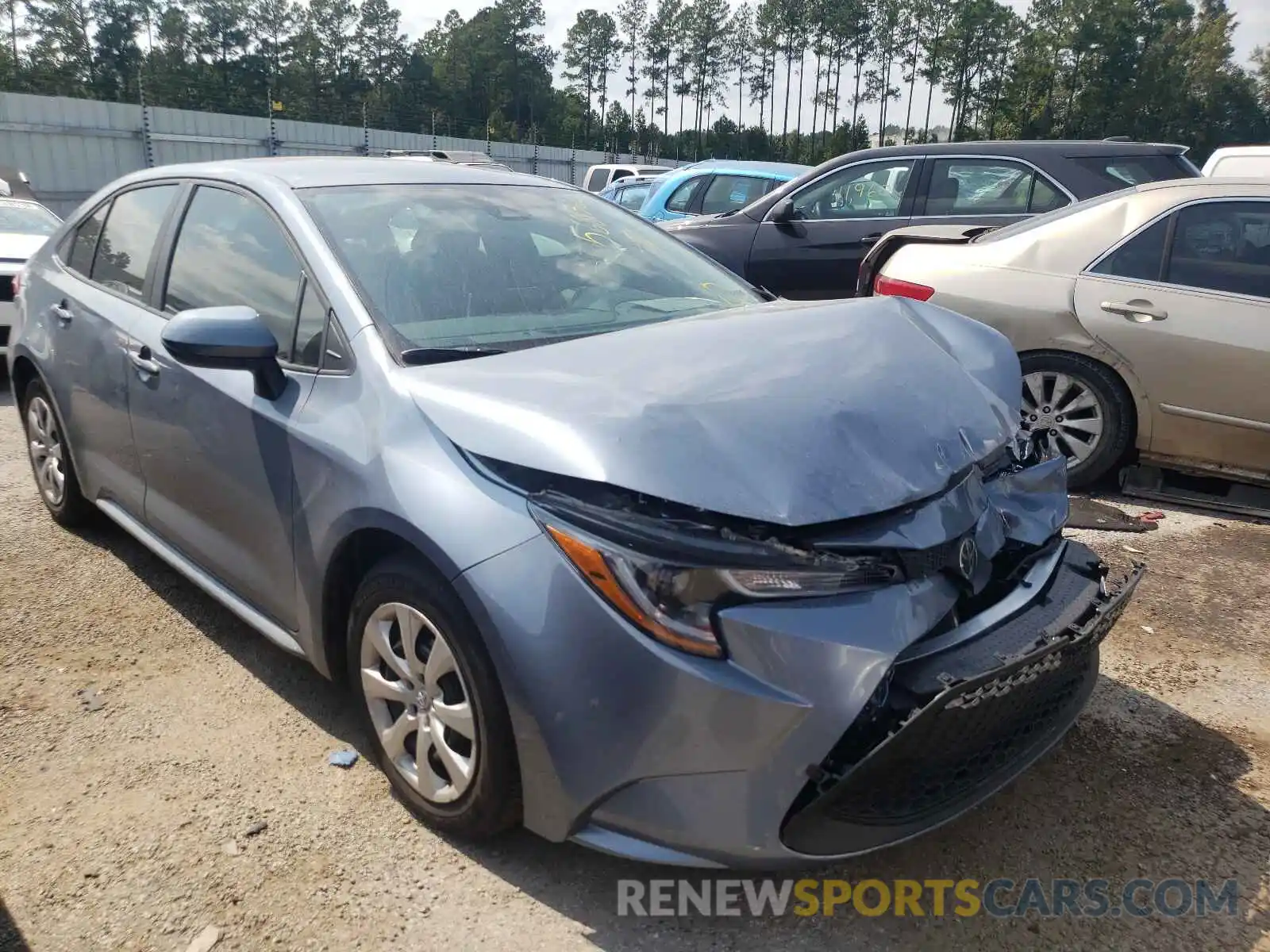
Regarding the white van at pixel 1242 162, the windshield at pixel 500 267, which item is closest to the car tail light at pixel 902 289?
the windshield at pixel 500 267

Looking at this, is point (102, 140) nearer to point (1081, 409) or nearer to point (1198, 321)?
point (1081, 409)

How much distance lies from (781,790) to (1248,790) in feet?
5.01

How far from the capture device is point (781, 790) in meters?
1.95

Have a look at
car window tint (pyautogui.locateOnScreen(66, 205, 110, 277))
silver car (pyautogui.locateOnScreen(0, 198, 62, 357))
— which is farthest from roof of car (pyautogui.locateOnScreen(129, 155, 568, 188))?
silver car (pyautogui.locateOnScreen(0, 198, 62, 357))

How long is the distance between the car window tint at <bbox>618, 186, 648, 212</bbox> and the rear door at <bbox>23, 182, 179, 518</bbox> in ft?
32.6

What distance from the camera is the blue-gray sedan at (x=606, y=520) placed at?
77.7 inches

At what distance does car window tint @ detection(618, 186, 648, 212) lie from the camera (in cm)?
1364

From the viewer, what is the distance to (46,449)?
445 centimetres

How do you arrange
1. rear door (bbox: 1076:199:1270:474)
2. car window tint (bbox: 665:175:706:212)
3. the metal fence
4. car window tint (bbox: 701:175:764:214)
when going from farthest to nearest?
the metal fence → car window tint (bbox: 665:175:706:212) → car window tint (bbox: 701:175:764:214) → rear door (bbox: 1076:199:1270:474)

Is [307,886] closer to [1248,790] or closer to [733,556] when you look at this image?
[733,556]

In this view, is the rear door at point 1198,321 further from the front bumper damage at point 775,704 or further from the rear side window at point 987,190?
the front bumper damage at point 775,704

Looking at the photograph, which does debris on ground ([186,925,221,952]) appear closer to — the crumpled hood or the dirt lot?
the dirt lot

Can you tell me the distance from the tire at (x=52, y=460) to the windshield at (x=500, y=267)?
1971 mm

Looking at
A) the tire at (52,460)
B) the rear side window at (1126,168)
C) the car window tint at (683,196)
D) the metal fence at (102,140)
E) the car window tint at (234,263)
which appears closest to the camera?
the car window tint at (234,263)
